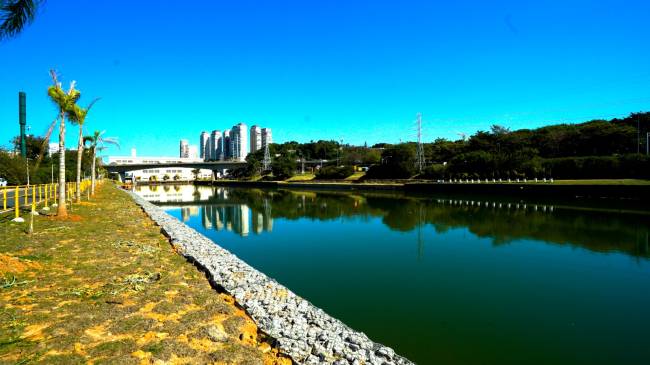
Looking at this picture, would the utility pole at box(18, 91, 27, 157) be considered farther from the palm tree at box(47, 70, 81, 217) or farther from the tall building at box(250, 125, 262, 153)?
the tall building at box(250, 125, 262, 153)

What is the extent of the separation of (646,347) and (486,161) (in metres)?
52.0

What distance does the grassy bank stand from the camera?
162 inches

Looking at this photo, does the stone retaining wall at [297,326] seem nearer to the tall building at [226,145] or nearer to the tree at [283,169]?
the tree at [283,169]

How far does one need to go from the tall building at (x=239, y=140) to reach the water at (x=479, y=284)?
461ft

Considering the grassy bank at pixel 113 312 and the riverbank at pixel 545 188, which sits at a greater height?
the riverbank at pixel 545 188

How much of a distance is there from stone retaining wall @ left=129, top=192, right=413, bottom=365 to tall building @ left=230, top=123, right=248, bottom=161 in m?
150

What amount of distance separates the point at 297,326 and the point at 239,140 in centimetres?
15616

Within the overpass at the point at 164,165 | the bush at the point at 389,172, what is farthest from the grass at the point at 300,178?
the overpass at the point at 164,165

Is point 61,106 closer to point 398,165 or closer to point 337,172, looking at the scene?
point 398,165

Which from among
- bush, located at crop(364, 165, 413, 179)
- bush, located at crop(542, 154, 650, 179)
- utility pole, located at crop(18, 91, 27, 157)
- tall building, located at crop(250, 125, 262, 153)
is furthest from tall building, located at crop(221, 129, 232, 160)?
bush, located at crop(542, 154, 650, 179)

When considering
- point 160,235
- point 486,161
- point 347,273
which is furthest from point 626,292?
point 486,161

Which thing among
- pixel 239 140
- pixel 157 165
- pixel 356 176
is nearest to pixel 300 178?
pixel 356 176

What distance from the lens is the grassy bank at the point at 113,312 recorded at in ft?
13.5

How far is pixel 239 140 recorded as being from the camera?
512 ft
